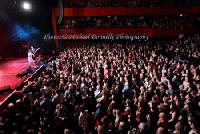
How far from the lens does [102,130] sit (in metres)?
6.50

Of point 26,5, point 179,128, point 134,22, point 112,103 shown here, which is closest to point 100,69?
point 112,103

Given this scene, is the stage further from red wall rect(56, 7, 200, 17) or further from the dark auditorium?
red wall rect(56, 7, 200, 17)

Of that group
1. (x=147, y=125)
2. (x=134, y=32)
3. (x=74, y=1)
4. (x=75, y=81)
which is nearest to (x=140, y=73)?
(x=75, y=81)

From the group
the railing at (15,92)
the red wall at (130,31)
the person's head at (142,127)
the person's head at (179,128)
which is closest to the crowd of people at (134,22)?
the red wall at (130,31)

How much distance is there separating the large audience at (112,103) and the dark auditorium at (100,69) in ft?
0.09

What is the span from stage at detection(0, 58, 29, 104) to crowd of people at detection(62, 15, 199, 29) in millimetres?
4898

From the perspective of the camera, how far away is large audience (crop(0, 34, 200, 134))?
266 inches

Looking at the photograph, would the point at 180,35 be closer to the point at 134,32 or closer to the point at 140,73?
the point at 134,32

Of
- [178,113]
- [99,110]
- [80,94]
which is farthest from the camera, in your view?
[80,94]

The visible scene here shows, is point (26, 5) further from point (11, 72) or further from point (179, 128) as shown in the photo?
point (179, 128)

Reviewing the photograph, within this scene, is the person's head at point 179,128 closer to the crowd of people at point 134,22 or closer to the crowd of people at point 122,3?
the crowd of people at point 134,22

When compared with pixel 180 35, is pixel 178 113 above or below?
below

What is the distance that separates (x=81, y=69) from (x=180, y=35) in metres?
10.9

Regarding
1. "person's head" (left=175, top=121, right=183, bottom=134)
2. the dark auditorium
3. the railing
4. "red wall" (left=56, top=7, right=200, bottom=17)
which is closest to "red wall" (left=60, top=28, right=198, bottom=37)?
the dark auditorium
